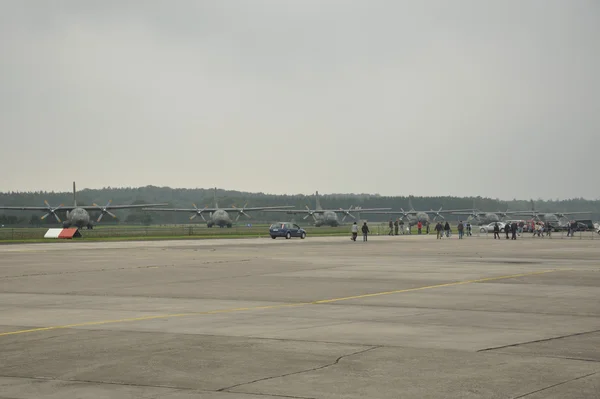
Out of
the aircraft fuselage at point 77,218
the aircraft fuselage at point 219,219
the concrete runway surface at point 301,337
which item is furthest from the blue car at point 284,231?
the aircraft fuselage at point 219,219

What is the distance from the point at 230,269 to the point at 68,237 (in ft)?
166

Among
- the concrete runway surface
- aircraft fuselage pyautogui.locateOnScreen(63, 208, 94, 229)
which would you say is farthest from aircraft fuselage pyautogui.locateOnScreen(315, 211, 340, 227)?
the concrete runway surface

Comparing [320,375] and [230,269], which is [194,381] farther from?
[230,269]

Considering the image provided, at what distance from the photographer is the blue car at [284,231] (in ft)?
248

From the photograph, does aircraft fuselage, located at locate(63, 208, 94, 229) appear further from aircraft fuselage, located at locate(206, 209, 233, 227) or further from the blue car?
the blue car

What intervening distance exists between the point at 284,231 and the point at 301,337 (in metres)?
63.5

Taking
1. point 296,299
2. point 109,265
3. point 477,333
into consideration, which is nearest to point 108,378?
point 477,333

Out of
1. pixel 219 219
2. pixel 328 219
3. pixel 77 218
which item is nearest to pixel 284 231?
pixel 77 218

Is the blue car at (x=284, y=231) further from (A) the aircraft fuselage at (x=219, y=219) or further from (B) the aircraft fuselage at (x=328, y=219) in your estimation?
(B) the aircraft fuselage at (x=328, y=219)

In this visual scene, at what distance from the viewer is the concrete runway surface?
900 cm

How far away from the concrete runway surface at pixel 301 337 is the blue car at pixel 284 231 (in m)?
48.9

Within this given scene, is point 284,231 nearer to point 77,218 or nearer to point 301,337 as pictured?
point 77,218

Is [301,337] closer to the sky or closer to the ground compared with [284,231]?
closer to the ground

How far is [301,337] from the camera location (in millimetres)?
12734
